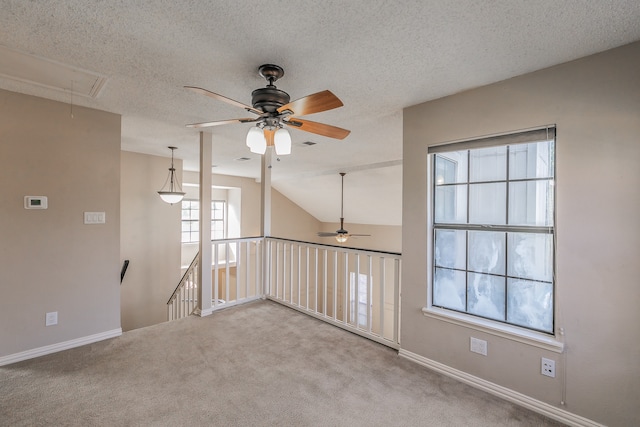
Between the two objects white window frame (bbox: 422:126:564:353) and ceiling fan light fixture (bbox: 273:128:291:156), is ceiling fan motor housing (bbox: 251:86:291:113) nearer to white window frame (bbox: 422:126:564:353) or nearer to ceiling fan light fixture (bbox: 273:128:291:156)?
ceiling fan light fixture (bbox: 273:128:291:156)

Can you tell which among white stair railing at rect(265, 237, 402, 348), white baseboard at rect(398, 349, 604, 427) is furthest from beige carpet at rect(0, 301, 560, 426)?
white stair railing at rect(265, 237, 402, 348)

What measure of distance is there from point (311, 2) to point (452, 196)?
190 cm

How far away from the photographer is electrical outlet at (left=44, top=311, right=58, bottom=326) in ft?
8.66

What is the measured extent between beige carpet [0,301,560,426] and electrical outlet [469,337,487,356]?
29 cm

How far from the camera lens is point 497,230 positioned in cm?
227

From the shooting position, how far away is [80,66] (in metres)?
2.05

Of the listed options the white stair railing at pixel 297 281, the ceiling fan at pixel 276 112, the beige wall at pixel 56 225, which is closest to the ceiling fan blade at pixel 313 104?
the ceiling fan at pixel 276 112

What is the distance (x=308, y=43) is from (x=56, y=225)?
2.87 m

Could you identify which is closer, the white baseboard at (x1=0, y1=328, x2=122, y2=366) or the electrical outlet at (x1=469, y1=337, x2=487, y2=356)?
the electrical outlet at (x1=469, y1=337, x2=487, y2=356)

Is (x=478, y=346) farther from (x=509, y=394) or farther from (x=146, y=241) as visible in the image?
(x=146, y=241)

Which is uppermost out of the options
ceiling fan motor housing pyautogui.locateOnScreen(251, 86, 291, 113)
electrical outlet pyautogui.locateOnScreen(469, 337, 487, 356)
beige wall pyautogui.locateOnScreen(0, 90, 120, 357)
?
ceiling fan motor housing pyautogui.locateOnScreen(251, 86, 291, 113)

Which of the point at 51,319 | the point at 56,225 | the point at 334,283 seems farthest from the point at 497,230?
the point at 51,319

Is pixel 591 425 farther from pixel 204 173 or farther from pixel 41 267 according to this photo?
pixel 41 267

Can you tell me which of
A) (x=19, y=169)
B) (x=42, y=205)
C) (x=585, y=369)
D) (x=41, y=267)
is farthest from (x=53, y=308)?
(x=585, y=369)
